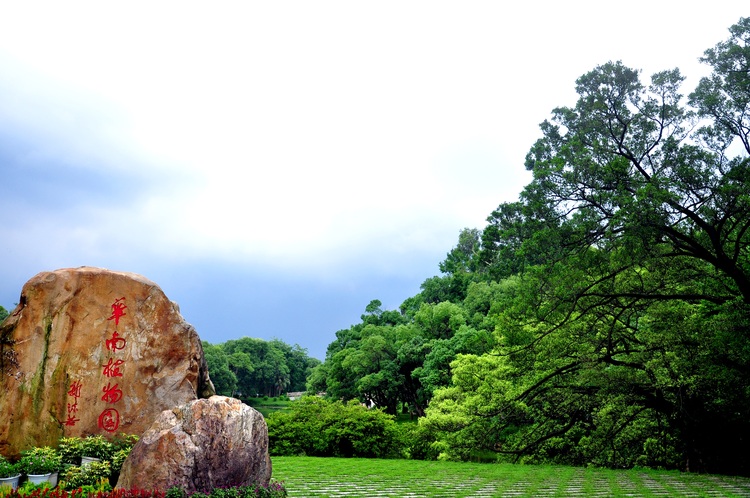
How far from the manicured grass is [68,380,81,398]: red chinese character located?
3.60 metres

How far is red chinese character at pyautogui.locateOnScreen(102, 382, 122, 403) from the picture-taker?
8664 mm

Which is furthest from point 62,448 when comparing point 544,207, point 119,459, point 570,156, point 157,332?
point 570,156

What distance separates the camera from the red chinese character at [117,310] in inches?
350

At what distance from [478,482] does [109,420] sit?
21.9ft

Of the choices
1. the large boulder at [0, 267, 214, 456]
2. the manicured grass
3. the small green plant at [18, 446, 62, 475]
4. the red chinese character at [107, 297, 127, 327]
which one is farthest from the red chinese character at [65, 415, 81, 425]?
the manicured grass

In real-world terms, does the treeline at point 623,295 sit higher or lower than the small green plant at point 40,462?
higher

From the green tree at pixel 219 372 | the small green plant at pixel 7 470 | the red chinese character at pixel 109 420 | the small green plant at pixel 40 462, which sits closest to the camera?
the small green plant at pixel 7 470

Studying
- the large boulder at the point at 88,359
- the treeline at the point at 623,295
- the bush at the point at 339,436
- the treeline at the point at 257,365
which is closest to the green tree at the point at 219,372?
the treeline at the point at 257,365

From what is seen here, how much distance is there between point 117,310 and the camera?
29.3ft

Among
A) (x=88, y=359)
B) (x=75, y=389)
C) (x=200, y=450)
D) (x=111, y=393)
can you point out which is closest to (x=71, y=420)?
(x=75, y=389)

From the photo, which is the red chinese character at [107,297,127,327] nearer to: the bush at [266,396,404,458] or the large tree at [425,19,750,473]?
the large tree at [425,19,750,473]

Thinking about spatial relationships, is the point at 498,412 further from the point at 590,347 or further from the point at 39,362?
the point at 39,362

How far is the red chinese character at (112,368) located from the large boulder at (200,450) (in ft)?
7.01

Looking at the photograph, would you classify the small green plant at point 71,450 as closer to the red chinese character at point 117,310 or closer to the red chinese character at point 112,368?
the red chinese character at point 112,368
